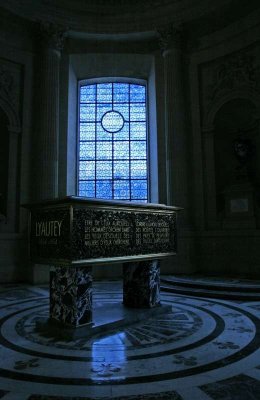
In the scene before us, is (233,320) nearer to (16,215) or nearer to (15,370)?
(15,370)

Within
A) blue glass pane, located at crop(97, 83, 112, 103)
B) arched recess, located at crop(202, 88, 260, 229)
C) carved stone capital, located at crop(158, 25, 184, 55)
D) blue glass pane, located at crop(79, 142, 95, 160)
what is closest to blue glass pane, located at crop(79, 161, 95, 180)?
blue glass pane, located at crop(79, 142, 95, 160)

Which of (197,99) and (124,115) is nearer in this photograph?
(197,99)

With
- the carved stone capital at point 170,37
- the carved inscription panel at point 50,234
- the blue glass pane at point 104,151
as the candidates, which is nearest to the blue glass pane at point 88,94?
the blue glass pane at point 104,151

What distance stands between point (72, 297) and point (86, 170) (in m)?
8.19

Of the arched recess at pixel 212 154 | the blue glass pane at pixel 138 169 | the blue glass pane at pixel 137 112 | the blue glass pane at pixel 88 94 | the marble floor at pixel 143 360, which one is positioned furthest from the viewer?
the blue glass pane at pixel 88 94

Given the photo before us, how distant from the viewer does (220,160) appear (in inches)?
428

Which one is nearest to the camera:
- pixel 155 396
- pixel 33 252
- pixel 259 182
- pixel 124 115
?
pixel 155 396

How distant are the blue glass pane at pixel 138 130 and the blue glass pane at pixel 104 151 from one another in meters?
0.88

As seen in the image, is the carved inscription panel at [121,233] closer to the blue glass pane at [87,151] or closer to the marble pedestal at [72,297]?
the marble pedestal at [72,297]

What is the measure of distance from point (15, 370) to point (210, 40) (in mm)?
10666

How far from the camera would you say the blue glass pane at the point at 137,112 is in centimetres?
1259

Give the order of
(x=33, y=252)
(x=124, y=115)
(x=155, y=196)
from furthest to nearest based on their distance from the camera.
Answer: (x=124, y=115)
(x=155, y=196)
(x=33, y=252)

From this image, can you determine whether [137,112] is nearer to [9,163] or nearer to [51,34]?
[51,34]

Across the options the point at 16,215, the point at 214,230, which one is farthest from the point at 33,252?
the point at 214,230
